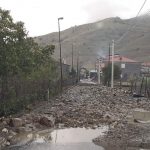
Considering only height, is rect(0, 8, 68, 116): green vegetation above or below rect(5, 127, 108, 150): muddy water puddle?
above

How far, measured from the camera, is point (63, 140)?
70.8 feet

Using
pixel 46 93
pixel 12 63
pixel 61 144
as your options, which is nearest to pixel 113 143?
pixel 61 144

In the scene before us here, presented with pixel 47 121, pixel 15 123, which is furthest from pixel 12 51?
pixel 15 123

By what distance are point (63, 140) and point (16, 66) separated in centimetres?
1102

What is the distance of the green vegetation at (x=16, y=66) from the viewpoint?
2996cm

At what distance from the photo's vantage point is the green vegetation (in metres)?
30.0

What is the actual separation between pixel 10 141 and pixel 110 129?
21.3 feet

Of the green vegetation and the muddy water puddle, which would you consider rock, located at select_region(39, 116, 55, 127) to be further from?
the green vegetation

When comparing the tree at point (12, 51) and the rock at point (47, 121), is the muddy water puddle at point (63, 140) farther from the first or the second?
the tree at point (12, 51)

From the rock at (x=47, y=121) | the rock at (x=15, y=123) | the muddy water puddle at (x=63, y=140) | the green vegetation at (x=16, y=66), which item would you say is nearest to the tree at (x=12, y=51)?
the green vegetation at (x=16, y=66)

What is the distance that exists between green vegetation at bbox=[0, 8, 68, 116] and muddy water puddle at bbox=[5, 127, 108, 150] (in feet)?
20.1

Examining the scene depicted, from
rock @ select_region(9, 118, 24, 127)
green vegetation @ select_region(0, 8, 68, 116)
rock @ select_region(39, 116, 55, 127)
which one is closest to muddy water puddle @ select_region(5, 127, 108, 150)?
rock @ select_region(39, 116, 55, 127)

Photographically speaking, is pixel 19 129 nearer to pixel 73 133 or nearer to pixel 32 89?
pixel 73 133

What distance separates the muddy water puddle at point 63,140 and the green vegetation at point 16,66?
6.13m
